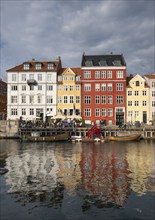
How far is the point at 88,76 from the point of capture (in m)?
69.5

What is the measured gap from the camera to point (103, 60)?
232ft

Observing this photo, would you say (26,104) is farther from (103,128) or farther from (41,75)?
(103,128)

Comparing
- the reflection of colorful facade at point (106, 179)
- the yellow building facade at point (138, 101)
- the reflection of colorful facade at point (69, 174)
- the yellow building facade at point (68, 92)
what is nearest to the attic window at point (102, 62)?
the yellow building facade at point (68, 92)

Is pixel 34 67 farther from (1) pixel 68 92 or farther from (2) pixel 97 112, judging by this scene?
(2) pixel 97 112

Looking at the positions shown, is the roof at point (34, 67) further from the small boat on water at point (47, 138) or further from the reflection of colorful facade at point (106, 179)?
the reflection of colorful facade at point (106, 179)

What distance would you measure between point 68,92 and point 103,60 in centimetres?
1350

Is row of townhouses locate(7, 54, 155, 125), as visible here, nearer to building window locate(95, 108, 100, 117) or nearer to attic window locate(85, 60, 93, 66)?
building window locate(95, 108, 100, 117)

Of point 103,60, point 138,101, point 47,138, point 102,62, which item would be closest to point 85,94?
point 102,62

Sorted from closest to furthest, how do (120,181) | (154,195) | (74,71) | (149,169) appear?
(154,195)
(120,181)
(149,169)
(74,71)

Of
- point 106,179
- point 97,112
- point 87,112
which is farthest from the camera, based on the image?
point 87,112

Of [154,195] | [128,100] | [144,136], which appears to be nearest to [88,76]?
[128,100]

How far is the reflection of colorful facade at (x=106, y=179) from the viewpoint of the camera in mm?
14961

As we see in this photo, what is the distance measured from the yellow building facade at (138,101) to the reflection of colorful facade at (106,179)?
42.6 meters

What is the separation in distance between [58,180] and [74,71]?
2256 inches
